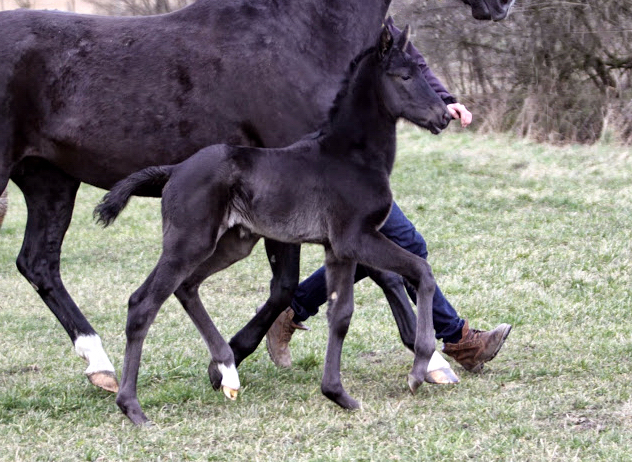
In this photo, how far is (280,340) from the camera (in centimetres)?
490

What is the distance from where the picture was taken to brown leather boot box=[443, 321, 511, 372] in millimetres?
4578

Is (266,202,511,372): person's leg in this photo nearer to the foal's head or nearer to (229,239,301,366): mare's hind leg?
(229,239,301,366): mare's hind leg

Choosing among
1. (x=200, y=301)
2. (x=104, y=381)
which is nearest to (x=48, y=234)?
(x=104, y=381)

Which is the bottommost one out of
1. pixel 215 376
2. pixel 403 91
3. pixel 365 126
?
A: pixel 215 376

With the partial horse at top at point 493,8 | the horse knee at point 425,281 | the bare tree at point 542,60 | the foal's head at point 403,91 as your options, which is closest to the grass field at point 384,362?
the horse knee at point 425,281

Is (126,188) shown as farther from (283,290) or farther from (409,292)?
(409,292)

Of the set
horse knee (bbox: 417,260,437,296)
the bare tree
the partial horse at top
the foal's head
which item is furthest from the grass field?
the bare tree

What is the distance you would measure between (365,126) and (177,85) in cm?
96

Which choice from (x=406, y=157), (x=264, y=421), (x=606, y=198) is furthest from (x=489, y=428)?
(x=406, y=157)

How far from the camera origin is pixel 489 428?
3.66 meters

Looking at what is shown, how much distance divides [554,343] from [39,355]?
2.96 metres

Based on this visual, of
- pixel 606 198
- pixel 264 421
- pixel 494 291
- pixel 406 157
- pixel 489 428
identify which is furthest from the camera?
pixel 406 157

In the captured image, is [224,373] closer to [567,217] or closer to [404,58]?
[404,58]

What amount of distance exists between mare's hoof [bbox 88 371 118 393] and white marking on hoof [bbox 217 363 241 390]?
0.60 m
